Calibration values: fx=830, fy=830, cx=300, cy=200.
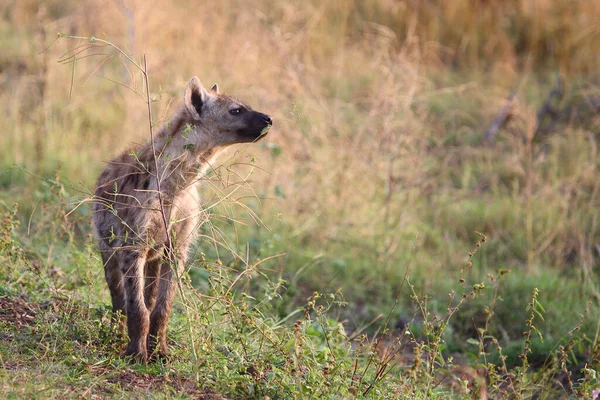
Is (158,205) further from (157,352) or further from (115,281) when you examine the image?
(157,352)

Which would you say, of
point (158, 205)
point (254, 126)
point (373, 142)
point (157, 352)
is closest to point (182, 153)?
point (158, 205)

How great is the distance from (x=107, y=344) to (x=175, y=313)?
72 cm

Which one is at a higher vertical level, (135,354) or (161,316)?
(161,316)

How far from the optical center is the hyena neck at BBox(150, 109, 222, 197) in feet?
12.3

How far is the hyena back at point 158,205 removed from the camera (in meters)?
3.61

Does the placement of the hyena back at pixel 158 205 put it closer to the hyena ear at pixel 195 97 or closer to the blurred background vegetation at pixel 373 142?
the hyena ear at pixel 195 97

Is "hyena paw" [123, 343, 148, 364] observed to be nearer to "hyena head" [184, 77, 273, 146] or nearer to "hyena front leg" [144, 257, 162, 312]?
"hyena front leg" [144, 257, 162, 312]

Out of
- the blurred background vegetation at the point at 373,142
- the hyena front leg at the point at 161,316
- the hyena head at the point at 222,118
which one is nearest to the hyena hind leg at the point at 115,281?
the hyena front leg at the point at 161,316

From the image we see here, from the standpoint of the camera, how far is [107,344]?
142 inches

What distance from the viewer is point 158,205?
12.3 ft

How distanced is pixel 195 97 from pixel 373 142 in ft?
8.19

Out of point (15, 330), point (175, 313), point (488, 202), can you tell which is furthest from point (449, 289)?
point (15, 330)

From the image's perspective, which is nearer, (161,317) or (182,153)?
(161,317)

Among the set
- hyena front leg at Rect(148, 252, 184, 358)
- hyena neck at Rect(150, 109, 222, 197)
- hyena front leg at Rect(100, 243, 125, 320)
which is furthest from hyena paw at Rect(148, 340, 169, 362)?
hyena neck at Rect(150, 109, 222, 197)
